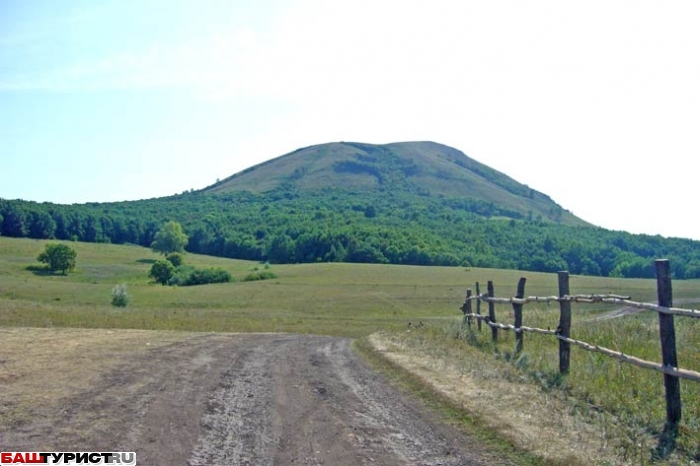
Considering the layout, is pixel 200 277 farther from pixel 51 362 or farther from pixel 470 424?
pixel 470 424

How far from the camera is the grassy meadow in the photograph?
10.9 meters

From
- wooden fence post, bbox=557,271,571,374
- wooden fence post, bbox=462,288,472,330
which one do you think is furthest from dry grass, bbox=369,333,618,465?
wooden fence post, bbox=462,288,472,330

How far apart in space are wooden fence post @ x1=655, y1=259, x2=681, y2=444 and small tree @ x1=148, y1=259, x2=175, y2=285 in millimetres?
93287

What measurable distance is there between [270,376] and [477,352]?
6598mm

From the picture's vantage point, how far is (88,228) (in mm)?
160375

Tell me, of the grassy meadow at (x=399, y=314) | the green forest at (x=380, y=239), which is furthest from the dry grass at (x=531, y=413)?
the green forest at (x=380, y=239)

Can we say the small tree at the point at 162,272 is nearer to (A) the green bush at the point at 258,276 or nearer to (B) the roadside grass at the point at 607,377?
(A) the green bush at the point at 258,276

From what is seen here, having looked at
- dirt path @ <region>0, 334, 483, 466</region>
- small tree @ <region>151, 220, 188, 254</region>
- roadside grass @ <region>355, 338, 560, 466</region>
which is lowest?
roadside grass @ <region>355, 338, 560, 466</region>

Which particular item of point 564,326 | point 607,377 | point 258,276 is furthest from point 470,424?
point 258,276

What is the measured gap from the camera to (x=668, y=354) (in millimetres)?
9562

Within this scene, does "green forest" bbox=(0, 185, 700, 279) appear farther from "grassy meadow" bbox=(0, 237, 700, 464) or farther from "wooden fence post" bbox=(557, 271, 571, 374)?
"wooden fence post" bbox=(557, 271, 571, 374)

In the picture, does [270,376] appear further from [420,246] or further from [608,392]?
[420,246]

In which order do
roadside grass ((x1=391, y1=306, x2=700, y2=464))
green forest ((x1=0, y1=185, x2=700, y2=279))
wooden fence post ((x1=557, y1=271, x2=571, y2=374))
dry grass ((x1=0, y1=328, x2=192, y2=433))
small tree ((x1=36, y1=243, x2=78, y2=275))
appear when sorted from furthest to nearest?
green forest ((x1=0, y1=185, x2=700, y2=279)) → small tree ((x1=36, y1=243, x2=78, y2=275)) → wooden fence post ((x1=557, y1=271, x2=571, y2=374)) → dry grass ((x1=0, y1=328, x2=192, y2=433)) → roadside grass ((x1=391, y1=306, x2=700, y2=464))

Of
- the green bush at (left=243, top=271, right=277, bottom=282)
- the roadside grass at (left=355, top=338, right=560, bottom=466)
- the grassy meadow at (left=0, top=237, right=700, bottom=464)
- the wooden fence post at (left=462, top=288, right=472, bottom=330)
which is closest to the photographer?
the roadside grass at (left=355, top=338, right=560, bottom=466)
